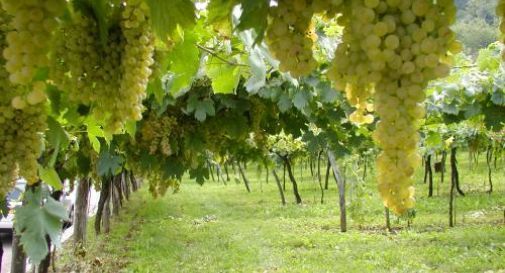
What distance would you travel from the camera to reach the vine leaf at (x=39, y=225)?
2086 mm

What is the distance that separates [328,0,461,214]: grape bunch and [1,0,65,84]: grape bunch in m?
0.49

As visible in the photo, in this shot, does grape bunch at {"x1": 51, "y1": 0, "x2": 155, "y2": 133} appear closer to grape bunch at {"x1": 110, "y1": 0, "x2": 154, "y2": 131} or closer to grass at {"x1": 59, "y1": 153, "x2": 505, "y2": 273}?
grape bunch at {"x1": 110, "y1": 0, "x2": 154, "y2": 131}

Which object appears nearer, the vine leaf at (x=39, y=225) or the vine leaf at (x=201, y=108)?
the vine leaf at (x=39, y=225)

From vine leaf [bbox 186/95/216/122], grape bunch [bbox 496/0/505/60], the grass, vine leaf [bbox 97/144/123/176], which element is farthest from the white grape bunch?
the grass

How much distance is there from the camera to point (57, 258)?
1134cm

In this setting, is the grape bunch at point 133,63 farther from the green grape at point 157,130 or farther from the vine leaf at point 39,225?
the green grape at point 157,130

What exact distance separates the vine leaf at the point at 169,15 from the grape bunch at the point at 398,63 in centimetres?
47

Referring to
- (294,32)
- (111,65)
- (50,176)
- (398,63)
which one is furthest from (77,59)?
(50,176)

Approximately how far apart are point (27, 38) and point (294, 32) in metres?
0.44

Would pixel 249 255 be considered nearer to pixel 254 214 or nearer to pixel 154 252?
pixel 154 252

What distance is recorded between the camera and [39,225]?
6.93 feet

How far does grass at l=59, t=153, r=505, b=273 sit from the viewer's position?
989cm

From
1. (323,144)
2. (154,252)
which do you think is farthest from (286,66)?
(154,252)

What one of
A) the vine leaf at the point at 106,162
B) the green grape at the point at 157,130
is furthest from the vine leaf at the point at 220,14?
the vine leaf at the point at 106,162
